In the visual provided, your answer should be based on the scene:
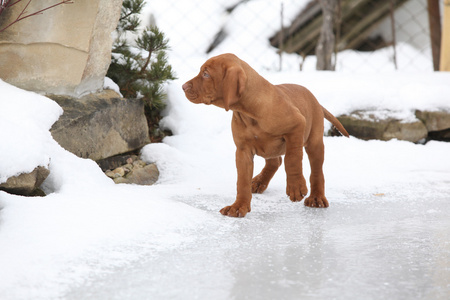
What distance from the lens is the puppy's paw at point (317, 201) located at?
2.73 metres

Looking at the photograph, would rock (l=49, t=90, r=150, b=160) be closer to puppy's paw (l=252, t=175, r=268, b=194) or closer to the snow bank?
the snow bank

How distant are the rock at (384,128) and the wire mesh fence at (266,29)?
6.00ft

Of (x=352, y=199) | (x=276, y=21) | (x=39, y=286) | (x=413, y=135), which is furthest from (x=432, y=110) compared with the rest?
(x=39, y=286)

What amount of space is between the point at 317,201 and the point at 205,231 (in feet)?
2.44

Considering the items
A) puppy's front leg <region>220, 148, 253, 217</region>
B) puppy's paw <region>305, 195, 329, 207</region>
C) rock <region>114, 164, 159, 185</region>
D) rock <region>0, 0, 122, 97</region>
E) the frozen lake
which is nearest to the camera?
the frozen lake

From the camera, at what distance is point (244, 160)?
8.51 feet

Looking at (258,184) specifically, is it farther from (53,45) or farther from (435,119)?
(435,119)

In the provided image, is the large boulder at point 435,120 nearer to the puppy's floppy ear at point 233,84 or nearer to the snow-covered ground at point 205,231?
the snow-covered ground at point 205,231

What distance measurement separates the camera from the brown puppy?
2.45 meters

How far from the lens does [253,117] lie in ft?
8.31

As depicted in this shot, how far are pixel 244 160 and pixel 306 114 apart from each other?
1.39 feet

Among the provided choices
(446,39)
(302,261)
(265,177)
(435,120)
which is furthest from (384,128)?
(302,261)

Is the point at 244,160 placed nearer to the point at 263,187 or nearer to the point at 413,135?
the point at 263,187

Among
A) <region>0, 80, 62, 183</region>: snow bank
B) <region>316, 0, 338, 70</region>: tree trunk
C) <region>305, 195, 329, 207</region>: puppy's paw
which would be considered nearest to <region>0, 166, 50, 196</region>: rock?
<region>0, 80, 62, 183</region>: snow bank
